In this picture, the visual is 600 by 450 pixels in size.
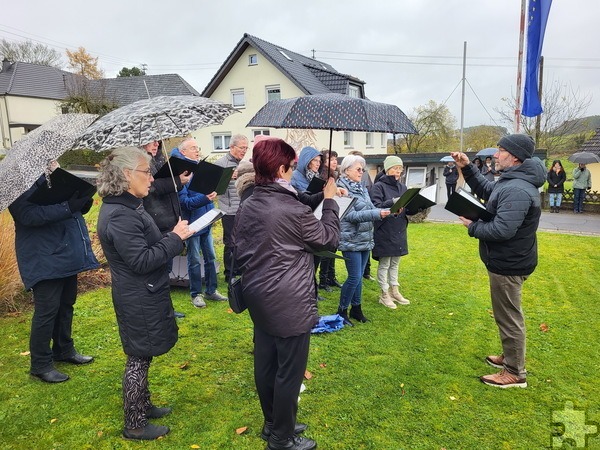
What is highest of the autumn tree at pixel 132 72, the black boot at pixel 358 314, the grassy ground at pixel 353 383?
the autumn tree at pixel 132 72

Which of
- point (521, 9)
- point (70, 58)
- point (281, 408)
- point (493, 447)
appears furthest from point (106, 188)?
point (70, 58)

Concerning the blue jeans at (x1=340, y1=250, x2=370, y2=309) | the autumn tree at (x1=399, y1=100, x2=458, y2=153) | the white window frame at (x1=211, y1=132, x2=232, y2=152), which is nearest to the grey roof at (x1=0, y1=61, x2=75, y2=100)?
the white window frame at (x1=211, y1=132, x2=232, y2=152)

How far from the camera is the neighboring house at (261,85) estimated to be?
83.0ft

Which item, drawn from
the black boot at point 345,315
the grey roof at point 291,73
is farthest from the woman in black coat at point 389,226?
the grey roof at point 291,73

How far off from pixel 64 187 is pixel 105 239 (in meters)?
0.98

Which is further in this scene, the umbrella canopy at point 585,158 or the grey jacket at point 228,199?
the umbrella canopy at point 585,158

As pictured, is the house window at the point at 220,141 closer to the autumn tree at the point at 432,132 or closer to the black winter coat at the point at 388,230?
the autumn tree at the point at 432,132

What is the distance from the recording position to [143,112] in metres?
3.12

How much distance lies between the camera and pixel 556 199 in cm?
1520

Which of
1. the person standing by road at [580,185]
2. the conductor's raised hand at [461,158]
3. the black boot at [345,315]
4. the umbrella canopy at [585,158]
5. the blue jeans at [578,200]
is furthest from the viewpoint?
the blue jeans at [578,200]

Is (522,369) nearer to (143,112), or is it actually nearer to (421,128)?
(143,112)

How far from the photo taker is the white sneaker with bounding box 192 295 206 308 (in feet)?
17.6

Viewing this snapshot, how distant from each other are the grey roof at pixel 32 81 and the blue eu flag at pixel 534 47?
38971 mm

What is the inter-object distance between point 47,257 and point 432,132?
3033 centimetres
